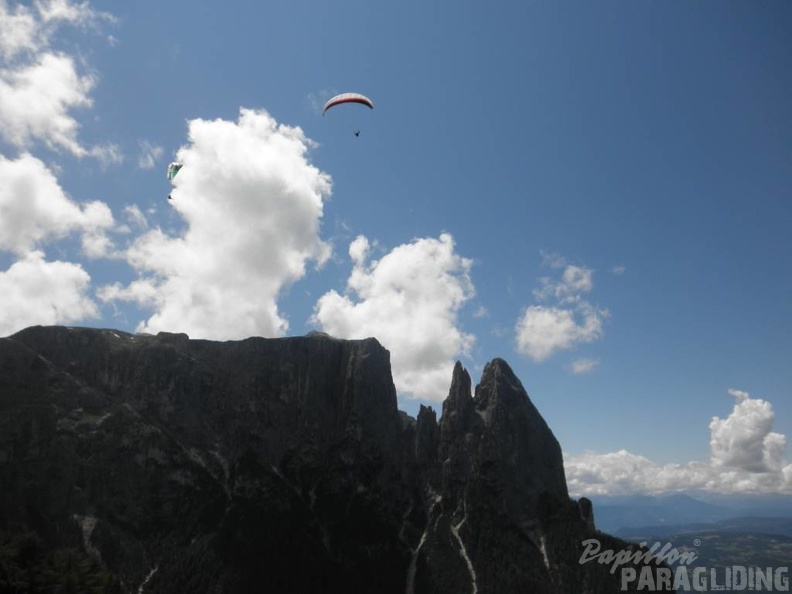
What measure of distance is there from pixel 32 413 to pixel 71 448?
20.8m

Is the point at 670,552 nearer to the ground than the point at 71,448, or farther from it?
nearer to the ground

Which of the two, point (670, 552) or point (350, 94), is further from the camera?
point (670, 552)

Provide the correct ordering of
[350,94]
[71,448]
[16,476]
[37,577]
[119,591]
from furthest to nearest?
[71,448]
[16,476]
[350,94]
[119,591]
[37,577]

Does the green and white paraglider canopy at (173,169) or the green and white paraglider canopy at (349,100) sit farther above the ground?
the green and white paraglider canopy at (349,100)

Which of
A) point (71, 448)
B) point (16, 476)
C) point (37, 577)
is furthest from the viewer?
point (71, 448)

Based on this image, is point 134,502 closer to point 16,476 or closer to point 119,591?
point 16,476

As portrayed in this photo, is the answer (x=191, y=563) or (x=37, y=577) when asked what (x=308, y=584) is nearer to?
(x=191, y=563)

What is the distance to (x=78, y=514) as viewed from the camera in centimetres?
18450

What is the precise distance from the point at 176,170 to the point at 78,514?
133388 mm

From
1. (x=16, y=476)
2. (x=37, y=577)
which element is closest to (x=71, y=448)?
(x=16, y=476)

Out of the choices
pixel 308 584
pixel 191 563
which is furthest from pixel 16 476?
pixel 308 584

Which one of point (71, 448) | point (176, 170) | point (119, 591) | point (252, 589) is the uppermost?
point (176, 170)

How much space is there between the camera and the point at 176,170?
138 m

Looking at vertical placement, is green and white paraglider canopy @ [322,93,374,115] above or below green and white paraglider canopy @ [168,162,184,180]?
above
